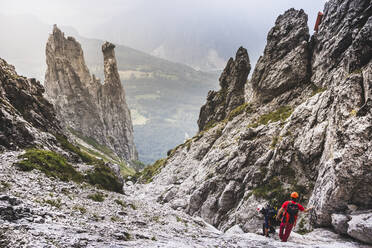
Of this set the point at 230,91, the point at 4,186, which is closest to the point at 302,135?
the point at 4,186

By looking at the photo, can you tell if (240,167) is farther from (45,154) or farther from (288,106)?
(45,154)

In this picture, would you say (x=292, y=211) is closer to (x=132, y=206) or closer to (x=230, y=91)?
(x=132, y=206)

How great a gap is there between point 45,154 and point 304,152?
30.3m

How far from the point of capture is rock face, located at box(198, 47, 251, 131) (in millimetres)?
84062

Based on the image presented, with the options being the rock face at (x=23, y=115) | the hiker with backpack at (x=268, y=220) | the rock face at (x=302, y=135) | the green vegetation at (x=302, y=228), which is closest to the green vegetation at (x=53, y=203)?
the rock face at (x=23, y=115)

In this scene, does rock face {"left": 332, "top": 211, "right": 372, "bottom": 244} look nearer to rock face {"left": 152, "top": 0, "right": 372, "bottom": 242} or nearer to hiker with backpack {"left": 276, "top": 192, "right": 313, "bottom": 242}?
rock face {"left": 152, "top": 0, "right": 372, "bottom": 242}

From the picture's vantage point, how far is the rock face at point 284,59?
1937 inches

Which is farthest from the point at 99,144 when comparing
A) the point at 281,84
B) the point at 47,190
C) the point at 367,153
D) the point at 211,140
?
the point at 367,153

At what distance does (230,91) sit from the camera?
86.1m

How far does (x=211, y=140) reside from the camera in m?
65.8

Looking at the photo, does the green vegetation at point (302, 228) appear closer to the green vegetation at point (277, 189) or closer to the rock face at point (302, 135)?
the rock face at point (302, 135)

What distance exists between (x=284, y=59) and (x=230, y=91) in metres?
33.6

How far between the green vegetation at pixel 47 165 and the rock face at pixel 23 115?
132 inches

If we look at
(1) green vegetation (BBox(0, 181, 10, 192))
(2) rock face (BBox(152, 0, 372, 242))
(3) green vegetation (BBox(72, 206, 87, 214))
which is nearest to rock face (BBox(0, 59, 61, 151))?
(1) green vegetation (BBox(0, 181, 10, 192))
